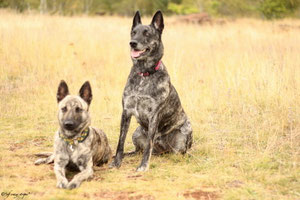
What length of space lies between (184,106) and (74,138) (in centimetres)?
351

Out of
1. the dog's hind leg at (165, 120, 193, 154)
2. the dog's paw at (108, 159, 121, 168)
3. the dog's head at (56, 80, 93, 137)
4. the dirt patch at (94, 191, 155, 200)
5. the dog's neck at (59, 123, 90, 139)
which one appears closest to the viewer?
the dirt patch at (94, 191, 155, 200)

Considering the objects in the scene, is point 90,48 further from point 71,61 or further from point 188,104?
point 188,104

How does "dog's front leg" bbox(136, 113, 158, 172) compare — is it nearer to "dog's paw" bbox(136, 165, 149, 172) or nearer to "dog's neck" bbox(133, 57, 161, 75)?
"dog's paw" bbox(136, 165, 149, 172)

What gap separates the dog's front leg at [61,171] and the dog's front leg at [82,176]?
0.06 metres

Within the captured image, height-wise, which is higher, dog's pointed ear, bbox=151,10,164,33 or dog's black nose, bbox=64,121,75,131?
dog's pointed ear, bbox=151,10,164,33

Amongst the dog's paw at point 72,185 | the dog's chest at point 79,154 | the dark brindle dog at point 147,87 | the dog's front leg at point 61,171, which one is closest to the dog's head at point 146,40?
the dark brindle dog at point 147,87

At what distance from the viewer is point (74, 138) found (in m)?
4.42

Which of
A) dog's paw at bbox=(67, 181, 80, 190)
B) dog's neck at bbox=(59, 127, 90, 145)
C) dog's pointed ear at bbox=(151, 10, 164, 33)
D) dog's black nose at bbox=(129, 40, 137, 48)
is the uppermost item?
dog's pointed ear at bbox=(151, 10, 164, 33)

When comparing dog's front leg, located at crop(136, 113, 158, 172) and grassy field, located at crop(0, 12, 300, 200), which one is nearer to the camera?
grassy field, located at crop(0, 12, 300, 200)

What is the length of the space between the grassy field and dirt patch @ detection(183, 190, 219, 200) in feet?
0.03

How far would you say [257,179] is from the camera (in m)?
4.40

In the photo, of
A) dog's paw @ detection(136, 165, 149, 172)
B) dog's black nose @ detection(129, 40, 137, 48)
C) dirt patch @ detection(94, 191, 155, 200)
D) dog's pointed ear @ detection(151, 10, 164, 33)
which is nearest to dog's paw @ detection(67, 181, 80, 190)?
dirt patch @ detection(94, 191, 155, 200)

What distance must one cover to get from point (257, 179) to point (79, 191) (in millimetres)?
1935

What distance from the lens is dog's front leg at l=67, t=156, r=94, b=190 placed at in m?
4.13
